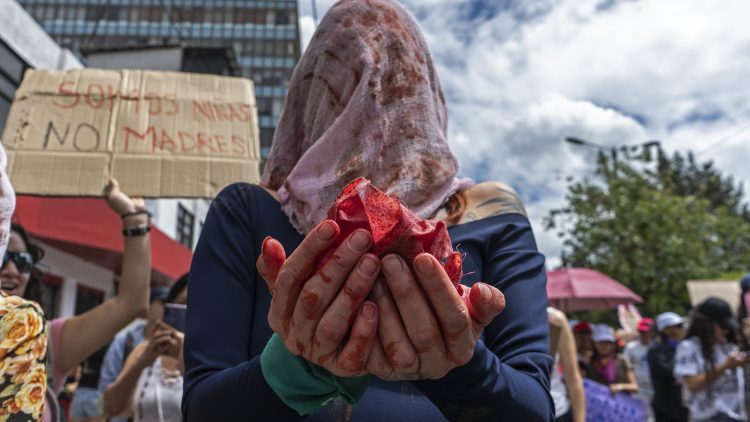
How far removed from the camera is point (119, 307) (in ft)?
8.78

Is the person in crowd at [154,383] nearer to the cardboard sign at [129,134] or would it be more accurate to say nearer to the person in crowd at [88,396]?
the person in crowd at [88,396]

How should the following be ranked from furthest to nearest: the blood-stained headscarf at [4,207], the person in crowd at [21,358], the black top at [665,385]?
the black top at [665,385]
the blood-stained headscarf at [4,207]
the person in crowd at [21,358]

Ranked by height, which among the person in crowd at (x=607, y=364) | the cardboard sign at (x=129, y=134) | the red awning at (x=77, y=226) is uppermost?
the red awning at (x=77, y=226)

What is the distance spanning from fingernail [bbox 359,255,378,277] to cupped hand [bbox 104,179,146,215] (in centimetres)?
239

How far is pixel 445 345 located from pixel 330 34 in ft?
3.00

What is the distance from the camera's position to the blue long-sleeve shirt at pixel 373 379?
0.98m

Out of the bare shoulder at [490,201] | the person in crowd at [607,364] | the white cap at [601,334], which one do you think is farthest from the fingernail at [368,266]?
the white cap at [601,334]

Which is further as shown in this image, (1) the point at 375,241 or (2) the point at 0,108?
(2) the point at 0,108

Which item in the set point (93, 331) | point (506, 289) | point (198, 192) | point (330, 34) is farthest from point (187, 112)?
point (506, 289)

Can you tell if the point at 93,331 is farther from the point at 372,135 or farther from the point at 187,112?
the point at 372,135

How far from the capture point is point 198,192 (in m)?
3.17

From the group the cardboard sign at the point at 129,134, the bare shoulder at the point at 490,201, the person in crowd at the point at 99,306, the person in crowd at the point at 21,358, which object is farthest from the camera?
the cardboard sign at the point at 129,134

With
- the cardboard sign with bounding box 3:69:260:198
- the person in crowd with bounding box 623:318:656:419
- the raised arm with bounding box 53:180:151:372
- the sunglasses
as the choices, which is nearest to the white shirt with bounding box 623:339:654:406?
the person in crowd with bounding box 623:318:656:419

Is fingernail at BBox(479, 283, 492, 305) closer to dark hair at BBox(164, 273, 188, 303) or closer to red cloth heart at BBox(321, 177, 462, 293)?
red cloth heart at BBox(321, 177, 462, 293)
